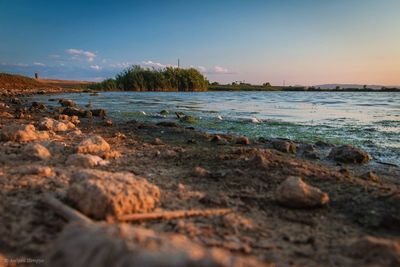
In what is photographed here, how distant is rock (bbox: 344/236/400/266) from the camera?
2.61 metres

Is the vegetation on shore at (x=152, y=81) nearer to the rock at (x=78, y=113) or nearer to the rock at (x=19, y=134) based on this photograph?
the rock at (x=78, y=113)

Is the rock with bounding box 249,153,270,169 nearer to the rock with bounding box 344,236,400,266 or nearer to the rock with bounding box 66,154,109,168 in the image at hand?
the rock with bounding box 66,154,109,168

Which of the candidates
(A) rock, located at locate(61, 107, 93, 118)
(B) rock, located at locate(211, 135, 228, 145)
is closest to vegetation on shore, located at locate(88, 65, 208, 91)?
(A) rock, located at locate(61, 107, 93, 118)

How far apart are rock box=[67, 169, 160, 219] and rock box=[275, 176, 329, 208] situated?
59.3 inches

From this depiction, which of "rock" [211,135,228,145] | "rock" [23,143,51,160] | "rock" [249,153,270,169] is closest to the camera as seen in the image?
"rock" [23,143,51,160]

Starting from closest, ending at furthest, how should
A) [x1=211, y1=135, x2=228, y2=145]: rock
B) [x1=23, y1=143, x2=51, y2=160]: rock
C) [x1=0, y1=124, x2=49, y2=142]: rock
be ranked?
[x1=23, y1=143, x2=51, y2=160]: rock → [x1=0, y1=124, x2=49, y2=142]: rock → [x1=211, y1=135, x2=228, y2=145]: rock

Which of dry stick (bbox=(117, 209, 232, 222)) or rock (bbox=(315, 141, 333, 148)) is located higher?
dry stick (bbox=(117, 209, 232, 222))

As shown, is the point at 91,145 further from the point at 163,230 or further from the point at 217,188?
the point at 163,230

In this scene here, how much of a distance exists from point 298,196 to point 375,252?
1331mm

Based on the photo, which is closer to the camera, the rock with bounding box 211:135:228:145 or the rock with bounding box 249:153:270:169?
the rock with bounding box 249:153:270:169

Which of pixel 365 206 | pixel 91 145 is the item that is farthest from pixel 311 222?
pixel 91 145

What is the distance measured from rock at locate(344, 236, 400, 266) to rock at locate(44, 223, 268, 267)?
1.10 metres

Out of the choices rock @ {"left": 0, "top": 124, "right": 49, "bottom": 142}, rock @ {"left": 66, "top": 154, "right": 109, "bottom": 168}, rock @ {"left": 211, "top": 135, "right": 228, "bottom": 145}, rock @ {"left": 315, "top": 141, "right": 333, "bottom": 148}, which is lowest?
rock @ {"left": 315, "top": 141, "right": 333, "bottom": 148}

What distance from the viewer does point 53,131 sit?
28.4 feet
